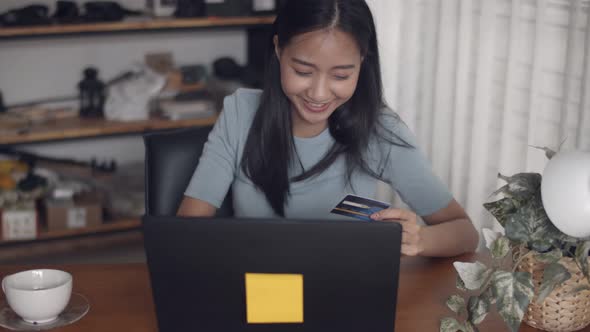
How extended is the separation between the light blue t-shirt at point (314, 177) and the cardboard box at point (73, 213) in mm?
1473

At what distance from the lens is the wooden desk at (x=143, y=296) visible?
1.24 meters

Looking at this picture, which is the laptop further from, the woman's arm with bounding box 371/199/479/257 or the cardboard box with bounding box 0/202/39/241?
the cardboard box with bounding box 0/202/39/241

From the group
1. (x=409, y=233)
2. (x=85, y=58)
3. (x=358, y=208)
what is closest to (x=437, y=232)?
(x=409, y=233)

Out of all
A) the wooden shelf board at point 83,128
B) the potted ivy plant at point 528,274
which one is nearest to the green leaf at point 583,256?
the potted ivy plant at point 528,274

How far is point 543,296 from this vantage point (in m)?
→ 1.11

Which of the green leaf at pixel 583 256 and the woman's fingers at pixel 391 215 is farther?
the woman's fingers at pixel 391 215

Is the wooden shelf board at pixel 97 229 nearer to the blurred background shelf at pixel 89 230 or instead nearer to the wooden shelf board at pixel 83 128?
the blurred background shelf at pixel 89 230

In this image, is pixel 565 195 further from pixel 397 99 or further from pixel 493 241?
pixel 397 99

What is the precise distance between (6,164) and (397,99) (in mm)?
1573

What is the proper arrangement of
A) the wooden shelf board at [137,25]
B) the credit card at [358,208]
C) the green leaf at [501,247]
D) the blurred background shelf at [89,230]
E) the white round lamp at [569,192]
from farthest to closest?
the blurred background shelf at [89,230] → the wooden shelf board at [137,25] → the credit card at [358,208] → the green leaf at [501,247] → the white round lamp at [569,192]

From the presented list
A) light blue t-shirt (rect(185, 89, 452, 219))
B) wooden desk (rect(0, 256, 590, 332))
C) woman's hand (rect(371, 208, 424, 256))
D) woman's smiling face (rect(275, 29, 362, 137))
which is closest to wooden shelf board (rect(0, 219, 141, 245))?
light blue t-shirt (rect(185, 89, 452, 219))

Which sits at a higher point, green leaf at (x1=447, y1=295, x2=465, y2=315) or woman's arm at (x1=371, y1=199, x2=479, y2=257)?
woman's arm at (x1=371, y1=199, x2=479, y2=257)

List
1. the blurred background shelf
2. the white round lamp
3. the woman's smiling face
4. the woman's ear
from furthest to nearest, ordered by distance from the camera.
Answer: the blurred background shelf → the woman's ear → the woman's smiling face → the white round lamp

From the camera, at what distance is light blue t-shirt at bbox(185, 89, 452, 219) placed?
171 cm
